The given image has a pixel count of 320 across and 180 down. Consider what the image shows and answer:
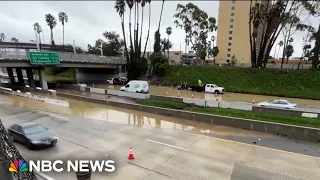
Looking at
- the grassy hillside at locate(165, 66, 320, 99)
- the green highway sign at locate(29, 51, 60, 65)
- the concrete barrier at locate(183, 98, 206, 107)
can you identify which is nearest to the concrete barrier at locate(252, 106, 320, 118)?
the concrete barrier at locate(183, 98, 206, 107)

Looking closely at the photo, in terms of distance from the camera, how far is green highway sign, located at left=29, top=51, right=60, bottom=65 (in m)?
31.8

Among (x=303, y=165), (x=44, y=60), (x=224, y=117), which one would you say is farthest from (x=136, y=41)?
(x=303, y=165)

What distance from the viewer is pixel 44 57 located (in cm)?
3297

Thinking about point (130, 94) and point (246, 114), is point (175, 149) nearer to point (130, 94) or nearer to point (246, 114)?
point (246, 114)

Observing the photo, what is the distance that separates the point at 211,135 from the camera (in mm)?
14828

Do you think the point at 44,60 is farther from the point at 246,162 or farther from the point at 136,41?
the point at 246,162

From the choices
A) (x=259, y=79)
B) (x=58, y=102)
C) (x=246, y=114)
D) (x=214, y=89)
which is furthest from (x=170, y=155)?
(x=259, y=79)

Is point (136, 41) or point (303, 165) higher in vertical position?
point (136, 41)

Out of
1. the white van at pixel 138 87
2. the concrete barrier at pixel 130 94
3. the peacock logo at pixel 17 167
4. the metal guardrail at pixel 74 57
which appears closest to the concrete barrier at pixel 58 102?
the concrete barrier at pixel 130 94

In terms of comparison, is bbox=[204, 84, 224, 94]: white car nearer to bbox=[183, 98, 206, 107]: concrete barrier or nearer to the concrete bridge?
bbox=[183, 98, 206, 107]: concrete barrier

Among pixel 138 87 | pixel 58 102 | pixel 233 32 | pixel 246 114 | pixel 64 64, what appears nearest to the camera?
pixel 246 114

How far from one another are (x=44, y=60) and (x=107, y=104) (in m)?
15.6

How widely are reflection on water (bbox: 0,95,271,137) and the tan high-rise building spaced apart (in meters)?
71.9

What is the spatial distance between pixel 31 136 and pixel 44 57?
25.6 metres
